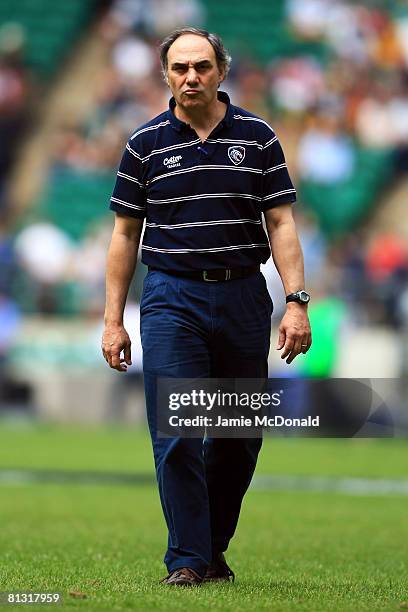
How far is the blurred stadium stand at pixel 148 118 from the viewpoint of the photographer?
20.0 metres

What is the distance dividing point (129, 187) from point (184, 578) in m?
1.60

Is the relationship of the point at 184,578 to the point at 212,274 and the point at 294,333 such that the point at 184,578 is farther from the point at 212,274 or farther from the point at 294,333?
the point at 212,274

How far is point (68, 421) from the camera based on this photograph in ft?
65.3

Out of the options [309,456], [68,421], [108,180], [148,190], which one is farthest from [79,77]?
[148,190]

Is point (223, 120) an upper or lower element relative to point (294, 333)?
upper

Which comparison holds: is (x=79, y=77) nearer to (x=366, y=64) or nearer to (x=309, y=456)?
(x=366, y=64)

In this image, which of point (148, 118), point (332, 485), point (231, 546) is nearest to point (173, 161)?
point (231, 546)

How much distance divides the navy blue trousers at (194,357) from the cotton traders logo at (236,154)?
0.48 meters

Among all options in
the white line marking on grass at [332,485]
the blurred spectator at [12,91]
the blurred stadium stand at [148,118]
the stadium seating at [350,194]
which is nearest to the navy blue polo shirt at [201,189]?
the white line marking on grass at [332,485]

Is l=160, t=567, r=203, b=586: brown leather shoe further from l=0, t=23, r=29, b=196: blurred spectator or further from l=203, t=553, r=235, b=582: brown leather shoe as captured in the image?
l=0, t=23, r=29, b=196: blurred spectator

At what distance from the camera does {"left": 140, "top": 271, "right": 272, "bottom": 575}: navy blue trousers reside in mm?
5484

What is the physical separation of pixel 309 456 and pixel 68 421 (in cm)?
561

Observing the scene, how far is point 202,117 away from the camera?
568cm

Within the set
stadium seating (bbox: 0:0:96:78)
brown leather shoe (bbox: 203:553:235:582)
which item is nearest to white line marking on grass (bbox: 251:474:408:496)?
brown leather shoe (bbox: 203:553:235:582)
